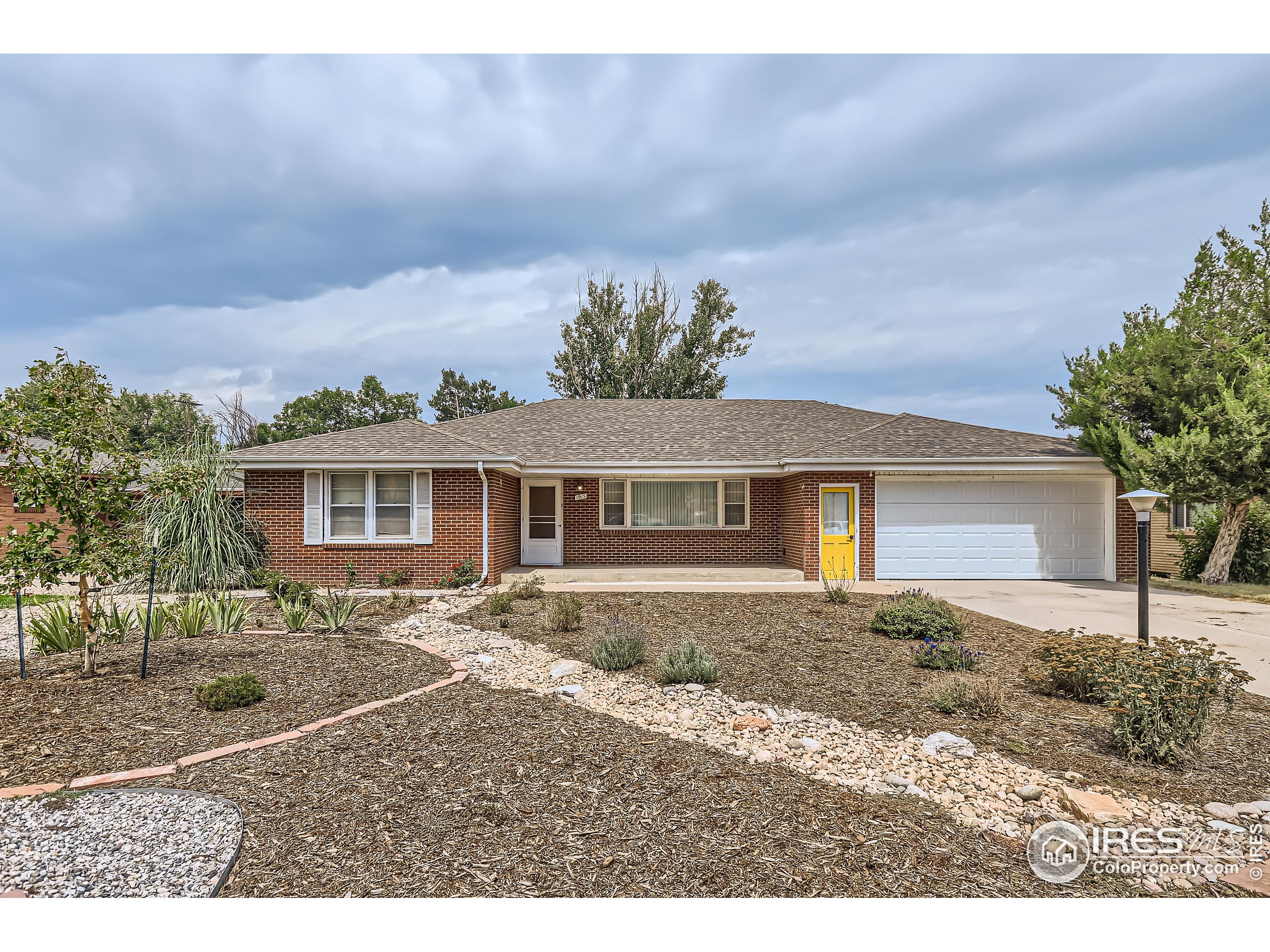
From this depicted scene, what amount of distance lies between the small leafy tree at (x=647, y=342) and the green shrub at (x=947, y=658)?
1014 inches

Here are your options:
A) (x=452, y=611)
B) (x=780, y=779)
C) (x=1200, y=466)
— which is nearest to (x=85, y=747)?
(x=780, y=779)

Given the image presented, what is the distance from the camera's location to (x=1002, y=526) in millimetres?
13195

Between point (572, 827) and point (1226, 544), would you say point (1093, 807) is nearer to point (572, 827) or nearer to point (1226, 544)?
point (572, 827)

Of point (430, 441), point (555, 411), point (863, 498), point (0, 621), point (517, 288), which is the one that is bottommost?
point (0, 621)

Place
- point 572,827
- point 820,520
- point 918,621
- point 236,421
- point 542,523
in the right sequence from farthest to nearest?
point 236,421 → point 542,523 → point 820,520 → point 918,621 → point 572,827

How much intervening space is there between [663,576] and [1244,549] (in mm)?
12307

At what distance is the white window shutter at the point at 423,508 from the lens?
12508mm

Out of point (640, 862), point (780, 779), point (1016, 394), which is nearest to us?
point (640, 862)

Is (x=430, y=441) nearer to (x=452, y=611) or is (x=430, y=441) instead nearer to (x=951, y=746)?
(x=452, y=611)

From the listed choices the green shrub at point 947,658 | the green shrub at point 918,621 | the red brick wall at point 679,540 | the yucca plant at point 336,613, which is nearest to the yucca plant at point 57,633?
the yucca plant at point 336,613

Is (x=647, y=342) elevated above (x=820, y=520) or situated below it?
above

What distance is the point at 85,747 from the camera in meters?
3.96

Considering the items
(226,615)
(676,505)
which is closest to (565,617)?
(226,615)

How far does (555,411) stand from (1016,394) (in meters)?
16.6
